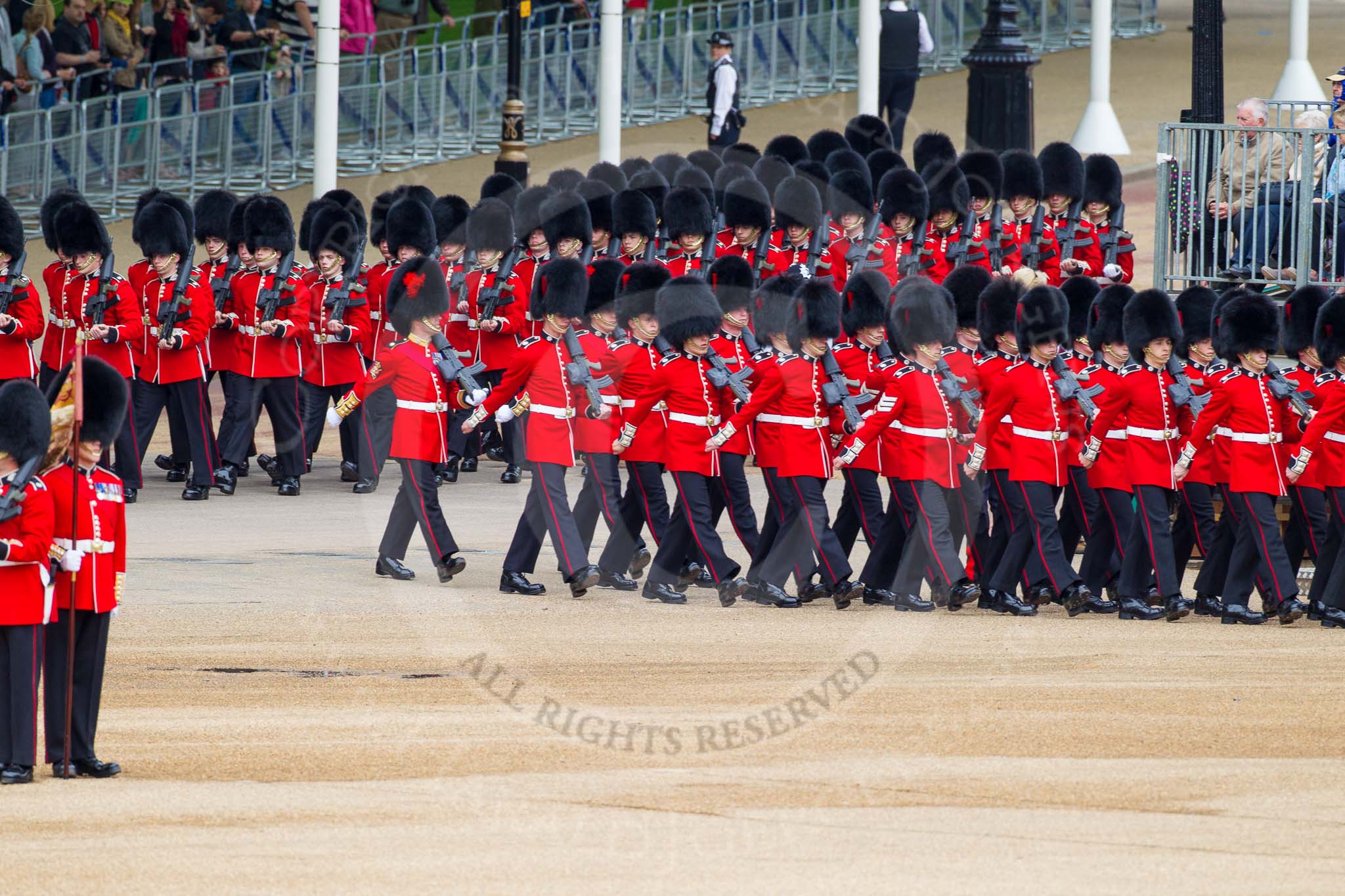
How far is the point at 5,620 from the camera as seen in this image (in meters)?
5.54

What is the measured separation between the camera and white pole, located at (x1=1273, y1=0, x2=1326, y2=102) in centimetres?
1753

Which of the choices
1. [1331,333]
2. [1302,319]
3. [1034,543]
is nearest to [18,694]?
[1034,543]

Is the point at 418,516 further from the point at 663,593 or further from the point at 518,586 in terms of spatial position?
the point at 663,593

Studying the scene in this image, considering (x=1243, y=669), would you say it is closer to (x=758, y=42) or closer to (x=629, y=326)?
(x=629, y=326)

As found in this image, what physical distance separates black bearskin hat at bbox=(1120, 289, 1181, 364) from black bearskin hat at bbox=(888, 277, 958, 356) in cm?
61

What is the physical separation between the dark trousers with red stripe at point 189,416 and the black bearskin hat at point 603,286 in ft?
6.24

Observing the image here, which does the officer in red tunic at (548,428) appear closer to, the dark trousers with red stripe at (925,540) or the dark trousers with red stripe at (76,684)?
the dark trousers with red stripe at (925,540)

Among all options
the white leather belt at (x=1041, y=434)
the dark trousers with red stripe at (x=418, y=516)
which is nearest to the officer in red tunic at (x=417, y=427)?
the dark trousers with red stripe at (x=418, y=516)

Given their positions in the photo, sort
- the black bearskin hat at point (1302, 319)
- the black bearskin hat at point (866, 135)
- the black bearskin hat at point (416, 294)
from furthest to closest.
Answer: the black bearskin hat at point (866, 135), the black bearskin hat at point (416, 294), the black bearskin hat at point (1302, 319)

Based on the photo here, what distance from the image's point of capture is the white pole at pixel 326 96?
12414 millimetres

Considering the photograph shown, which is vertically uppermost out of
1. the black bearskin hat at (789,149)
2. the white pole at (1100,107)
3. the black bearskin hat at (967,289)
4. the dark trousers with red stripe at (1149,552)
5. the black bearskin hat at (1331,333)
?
the white pole at (1100,107)

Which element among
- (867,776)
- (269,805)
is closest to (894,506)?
(867,776)

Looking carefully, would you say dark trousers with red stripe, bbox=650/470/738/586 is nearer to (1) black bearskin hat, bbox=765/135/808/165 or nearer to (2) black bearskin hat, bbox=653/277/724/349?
(2) black bearskin hat, bbox=653/277/724/349

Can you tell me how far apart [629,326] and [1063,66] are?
1249cm
